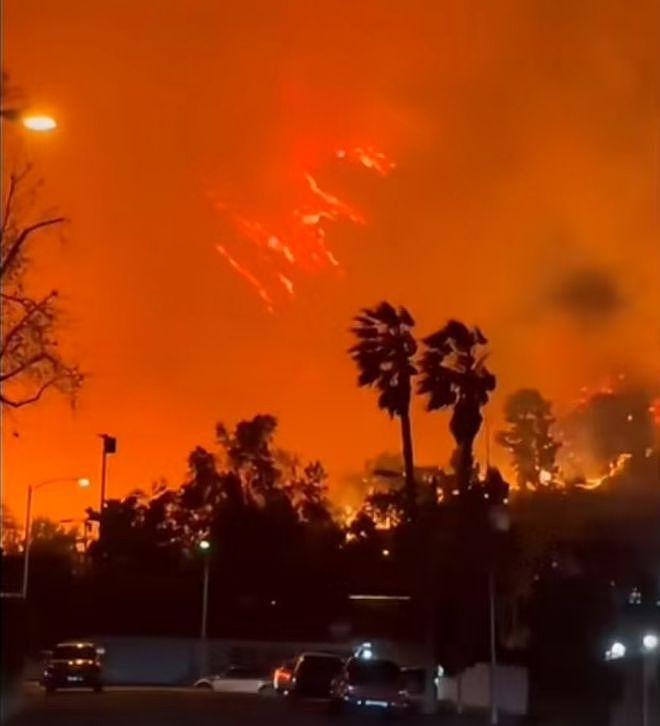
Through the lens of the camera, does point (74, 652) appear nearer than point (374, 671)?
Yes

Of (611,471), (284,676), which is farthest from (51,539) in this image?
(284,676)

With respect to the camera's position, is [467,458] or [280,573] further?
[467,458]

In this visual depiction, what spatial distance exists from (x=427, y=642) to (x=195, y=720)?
2242mm

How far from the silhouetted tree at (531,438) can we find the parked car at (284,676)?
11.4ft

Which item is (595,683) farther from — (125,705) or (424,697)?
(125,705)

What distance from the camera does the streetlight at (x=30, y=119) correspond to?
11.3 m

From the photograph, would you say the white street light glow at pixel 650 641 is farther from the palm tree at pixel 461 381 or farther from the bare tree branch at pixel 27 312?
the bare tree branch at pixel 27 312

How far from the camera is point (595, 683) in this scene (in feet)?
54.4

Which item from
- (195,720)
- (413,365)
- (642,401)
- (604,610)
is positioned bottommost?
(195,720)

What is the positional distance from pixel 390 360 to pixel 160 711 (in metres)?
3.87

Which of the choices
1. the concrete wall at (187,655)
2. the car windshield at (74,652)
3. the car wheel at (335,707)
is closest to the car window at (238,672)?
the concrete wall at (187,655)

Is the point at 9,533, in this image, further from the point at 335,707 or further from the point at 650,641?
the point at 335,707

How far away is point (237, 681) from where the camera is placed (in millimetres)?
18203

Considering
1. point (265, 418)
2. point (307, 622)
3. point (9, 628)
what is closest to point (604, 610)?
point (307, 622)
